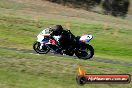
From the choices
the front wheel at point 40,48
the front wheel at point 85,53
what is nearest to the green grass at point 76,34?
the front wheel at point 40,48

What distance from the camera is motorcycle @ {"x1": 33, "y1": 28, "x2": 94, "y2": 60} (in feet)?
70.7

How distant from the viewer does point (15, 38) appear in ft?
106

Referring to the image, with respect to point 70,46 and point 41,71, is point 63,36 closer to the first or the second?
point 70,46

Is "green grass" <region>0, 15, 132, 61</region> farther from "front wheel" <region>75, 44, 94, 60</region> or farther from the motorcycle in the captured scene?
Answer: "front wheel" <region>75, 44, 94, 60</region>

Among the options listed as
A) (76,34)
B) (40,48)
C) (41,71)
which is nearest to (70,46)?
(40,48)

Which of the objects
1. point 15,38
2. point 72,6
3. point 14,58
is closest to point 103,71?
point 14,58

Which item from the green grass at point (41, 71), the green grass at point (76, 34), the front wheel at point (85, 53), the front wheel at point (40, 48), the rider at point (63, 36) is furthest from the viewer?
the green grass at point (76, 34)

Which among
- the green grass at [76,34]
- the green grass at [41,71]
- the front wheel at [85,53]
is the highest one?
the green grass at [41,71]

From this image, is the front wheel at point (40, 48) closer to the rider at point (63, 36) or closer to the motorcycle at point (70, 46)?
the motorcycle at point (70, 46)

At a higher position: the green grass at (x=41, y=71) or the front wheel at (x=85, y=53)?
the green grass at (x=41, y=71)

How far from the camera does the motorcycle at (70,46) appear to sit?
21.5 metres

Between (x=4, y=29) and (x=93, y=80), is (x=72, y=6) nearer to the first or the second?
(x=4, y=29)

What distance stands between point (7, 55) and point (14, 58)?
2.88 feet

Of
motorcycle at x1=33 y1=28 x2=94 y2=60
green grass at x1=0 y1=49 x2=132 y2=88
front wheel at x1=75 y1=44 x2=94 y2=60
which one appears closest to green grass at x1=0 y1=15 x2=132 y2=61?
motorcycle at x1=33 y1=28 x2=94 y2=60
